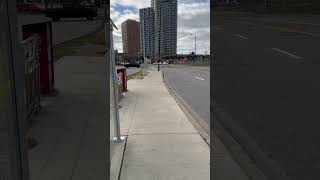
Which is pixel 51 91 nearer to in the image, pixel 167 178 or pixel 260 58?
pixel 260 58

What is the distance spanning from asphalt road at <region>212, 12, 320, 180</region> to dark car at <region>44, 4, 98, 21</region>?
2.91 feet

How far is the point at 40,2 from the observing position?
1.72 metres

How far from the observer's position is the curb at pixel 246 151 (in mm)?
3486

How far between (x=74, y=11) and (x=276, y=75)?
2488 mm

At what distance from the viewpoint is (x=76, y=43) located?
195 centimetres

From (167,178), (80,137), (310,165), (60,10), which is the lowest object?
(167,178)

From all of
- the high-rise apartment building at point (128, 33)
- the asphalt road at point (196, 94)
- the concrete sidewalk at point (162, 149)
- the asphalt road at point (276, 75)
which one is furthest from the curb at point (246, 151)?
the asphalt road at point (196, 94)

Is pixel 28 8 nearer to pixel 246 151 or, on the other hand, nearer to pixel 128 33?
pixel 128 33

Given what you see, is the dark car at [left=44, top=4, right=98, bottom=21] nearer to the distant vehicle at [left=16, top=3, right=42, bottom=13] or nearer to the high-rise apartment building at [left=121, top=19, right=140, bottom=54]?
the distant vehicle at [left=16, top=3, right=42, bottom=13]

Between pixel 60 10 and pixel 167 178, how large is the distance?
2.51 meters

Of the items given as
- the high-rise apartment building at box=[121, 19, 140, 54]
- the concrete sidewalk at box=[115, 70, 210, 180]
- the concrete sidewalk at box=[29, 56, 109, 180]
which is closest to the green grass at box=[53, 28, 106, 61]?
the concrete sidewalk at box=[29, 56, 109, 180]

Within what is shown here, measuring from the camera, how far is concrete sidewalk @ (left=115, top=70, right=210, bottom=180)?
162 inches

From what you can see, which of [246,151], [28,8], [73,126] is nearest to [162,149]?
[246,151]

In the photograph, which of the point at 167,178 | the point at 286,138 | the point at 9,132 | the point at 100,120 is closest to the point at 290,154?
the point at 286,138
